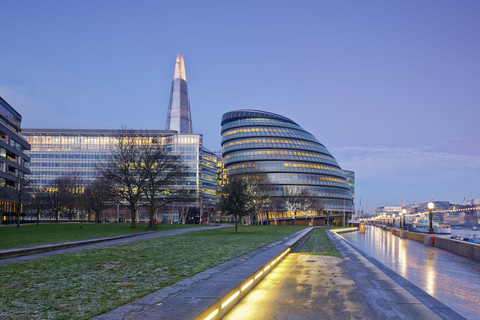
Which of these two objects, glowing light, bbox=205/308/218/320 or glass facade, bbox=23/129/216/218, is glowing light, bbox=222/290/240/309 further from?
glass facade, bbox=23/129/216/218

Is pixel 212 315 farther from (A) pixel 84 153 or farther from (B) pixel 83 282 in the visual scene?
(A) pixel 84 153

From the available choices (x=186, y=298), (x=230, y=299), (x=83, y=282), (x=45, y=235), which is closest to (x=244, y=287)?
(x=230, y=299)

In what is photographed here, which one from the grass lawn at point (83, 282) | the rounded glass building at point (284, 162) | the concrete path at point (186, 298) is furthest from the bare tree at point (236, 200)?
the rounded glass building at point (284, 162)

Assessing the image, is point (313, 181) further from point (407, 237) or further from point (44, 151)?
point (44, 151)

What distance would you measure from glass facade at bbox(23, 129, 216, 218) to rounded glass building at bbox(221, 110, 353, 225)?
13972mm

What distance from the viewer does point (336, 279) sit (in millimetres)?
12828

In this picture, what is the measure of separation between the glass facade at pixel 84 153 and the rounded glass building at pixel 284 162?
13972mm

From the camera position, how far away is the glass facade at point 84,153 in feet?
470

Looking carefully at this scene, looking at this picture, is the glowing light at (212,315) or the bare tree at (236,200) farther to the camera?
the bare tree at (236,200)

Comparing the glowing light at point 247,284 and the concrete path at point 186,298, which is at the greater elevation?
the concrete path at point 186,298

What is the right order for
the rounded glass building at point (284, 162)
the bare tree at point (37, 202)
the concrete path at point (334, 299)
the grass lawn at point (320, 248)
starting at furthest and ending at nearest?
the rounded glass building at point (284, 162) < the bare tree at point (37, 202) < the grass lawn at point (320, 248) < the concrete path at point (334, 299)

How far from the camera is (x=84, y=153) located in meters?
150

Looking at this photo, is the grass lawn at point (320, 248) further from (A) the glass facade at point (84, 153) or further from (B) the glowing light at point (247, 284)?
(A) the glass facade at point (84, 153)

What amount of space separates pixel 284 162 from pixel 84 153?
79.7 meters
